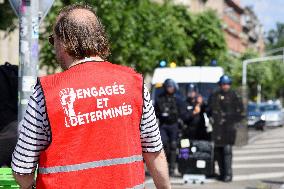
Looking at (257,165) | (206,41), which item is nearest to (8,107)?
(257,165)

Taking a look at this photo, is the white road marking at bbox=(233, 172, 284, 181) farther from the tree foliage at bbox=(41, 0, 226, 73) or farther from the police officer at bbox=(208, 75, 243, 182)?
the tree foliage at bbox=(41, 0, 226, 73)

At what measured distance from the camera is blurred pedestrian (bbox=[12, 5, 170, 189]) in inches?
105

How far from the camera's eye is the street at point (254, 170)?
1152cm

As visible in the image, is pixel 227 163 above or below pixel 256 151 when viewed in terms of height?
above

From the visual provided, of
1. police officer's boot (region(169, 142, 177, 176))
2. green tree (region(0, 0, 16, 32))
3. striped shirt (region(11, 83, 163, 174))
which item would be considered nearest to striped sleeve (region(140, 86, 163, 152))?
striped shirt (region(11, 83, 163, 174))

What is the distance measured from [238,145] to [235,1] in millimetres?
90848

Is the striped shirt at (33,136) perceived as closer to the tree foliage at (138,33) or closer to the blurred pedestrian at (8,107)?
the blurred pedestrian at (8,107)

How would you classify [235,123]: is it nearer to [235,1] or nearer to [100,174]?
[100,174]

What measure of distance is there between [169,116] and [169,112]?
0.07m

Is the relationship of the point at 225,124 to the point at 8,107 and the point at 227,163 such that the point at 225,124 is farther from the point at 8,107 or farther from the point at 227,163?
the point at 8,107

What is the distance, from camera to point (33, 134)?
2.67m

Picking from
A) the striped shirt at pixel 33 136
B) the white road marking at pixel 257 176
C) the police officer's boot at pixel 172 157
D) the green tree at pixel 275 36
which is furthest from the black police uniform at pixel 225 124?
the green tree at pixel 275 36

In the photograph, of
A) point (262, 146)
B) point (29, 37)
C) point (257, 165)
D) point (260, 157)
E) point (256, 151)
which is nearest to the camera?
point (29, 37)

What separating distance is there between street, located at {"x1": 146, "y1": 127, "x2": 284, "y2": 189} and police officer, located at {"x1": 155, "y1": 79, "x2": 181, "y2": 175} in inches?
27.6
